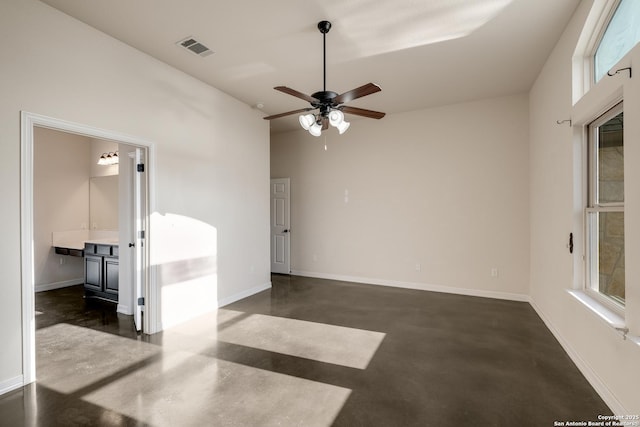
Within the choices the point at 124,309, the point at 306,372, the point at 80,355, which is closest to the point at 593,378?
the point at 306,372

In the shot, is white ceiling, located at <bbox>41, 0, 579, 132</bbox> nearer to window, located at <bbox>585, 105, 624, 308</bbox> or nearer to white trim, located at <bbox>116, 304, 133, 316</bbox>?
window, located at <bbox>585, 105, 624, 308</bbox>

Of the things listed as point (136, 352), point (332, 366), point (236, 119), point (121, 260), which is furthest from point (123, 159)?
point (332, 366)

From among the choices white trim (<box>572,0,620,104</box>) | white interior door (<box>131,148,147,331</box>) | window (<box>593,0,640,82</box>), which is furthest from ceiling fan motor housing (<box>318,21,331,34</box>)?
white interior door (<box>131,148,147,331</box>)

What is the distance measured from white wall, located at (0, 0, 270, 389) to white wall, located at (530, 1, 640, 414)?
4171mm

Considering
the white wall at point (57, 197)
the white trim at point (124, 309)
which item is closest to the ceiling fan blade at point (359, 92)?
the white trim at point (124, 309)

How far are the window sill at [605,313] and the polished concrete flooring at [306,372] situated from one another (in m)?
0.62

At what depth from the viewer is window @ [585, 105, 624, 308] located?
2.44 meters

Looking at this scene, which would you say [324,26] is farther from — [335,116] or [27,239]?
[27,239]

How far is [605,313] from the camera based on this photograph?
239 cm

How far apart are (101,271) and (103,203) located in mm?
2008

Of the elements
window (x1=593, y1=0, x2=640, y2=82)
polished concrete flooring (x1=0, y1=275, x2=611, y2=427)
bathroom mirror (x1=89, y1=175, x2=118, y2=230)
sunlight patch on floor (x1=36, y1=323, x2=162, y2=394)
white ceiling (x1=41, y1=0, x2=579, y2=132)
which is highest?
white ceiling (x1=41, y1=0, x2=579, y2=132)

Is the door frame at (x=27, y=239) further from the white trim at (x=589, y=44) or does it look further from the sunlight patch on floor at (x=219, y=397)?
the white trim at (x=589, y=44)

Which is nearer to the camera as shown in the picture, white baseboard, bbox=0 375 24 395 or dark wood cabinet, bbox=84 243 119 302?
white baseboard, bbox=0 375 24 395

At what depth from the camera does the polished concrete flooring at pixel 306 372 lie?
2188mm
